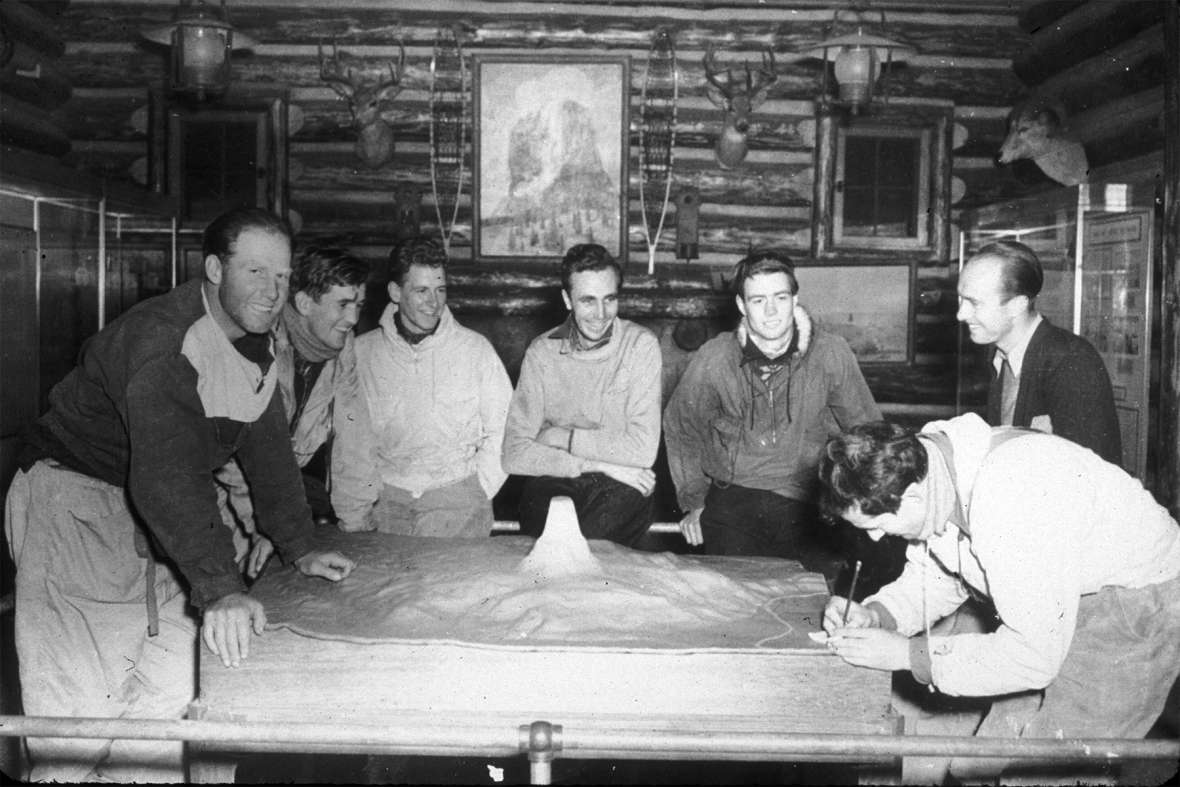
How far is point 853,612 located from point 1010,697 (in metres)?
0.66

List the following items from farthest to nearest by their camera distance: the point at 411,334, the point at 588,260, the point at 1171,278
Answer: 1. the point at 411,334
2. the point at 588,260
3. the point at 1171,278

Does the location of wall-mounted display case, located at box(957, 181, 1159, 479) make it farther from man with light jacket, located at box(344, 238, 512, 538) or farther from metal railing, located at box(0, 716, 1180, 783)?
metal railing, located at box(0, 716, 1180, 783)

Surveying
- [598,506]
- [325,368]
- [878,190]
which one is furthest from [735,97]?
[325,368]

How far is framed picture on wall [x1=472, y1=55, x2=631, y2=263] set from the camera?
8086 millimetres

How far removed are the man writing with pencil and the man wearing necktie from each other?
114cm

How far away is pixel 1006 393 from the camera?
470 cm

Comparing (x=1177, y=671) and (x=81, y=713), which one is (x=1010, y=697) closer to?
(x=1177, y=671)

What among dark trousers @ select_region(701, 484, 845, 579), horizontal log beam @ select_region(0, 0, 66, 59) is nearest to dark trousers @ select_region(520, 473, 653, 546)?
dark trousers @ select_region(701, 484, 845, 579)

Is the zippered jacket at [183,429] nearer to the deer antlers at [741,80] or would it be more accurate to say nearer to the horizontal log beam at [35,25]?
the horizontal log beam at [35,25]

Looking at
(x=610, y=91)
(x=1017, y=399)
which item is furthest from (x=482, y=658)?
(x=610, y=91)

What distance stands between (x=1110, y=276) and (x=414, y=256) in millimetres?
3822

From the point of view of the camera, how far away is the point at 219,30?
21.9ft

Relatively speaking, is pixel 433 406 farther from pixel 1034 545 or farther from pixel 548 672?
pixel 1034 545

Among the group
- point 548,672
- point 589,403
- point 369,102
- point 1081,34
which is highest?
point 1081,34
